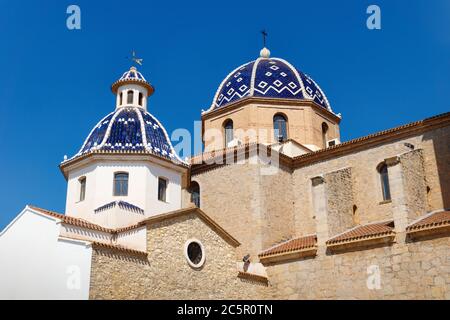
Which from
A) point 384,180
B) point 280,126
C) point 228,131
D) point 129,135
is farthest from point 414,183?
point 228,131

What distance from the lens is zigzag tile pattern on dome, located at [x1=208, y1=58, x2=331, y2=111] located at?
23.2 metres

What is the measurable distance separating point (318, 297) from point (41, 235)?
25.4 feet

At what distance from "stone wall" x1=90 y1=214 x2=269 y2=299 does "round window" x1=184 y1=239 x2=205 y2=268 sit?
0.42 feet

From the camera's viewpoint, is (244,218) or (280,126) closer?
(244,218)

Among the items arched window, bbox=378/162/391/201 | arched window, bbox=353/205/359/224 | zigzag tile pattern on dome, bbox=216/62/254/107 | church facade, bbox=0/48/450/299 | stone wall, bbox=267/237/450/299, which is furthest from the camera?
zigzag tile pattern on dome, bbox=216/62/254/107

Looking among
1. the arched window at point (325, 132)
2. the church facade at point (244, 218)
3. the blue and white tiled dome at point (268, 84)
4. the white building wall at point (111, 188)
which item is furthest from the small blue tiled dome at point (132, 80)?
the arched window at point (325, 132)

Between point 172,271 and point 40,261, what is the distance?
3220 mm

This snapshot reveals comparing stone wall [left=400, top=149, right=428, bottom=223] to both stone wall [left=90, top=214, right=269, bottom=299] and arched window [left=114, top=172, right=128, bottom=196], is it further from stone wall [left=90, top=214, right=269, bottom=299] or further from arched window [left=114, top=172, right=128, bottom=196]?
arched window [left=114, top=172, right=128, bottom=196]

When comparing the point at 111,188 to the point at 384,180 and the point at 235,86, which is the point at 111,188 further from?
the point at 235,86

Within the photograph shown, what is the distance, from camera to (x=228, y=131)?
23.3m

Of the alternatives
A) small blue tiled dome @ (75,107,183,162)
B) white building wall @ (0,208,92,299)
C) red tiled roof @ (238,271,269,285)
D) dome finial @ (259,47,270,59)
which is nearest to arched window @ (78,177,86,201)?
small blue tiled dome @ (75,107,183,162)

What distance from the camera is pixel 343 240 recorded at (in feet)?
51.4

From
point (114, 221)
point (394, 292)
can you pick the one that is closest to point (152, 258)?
point (114, 221)
